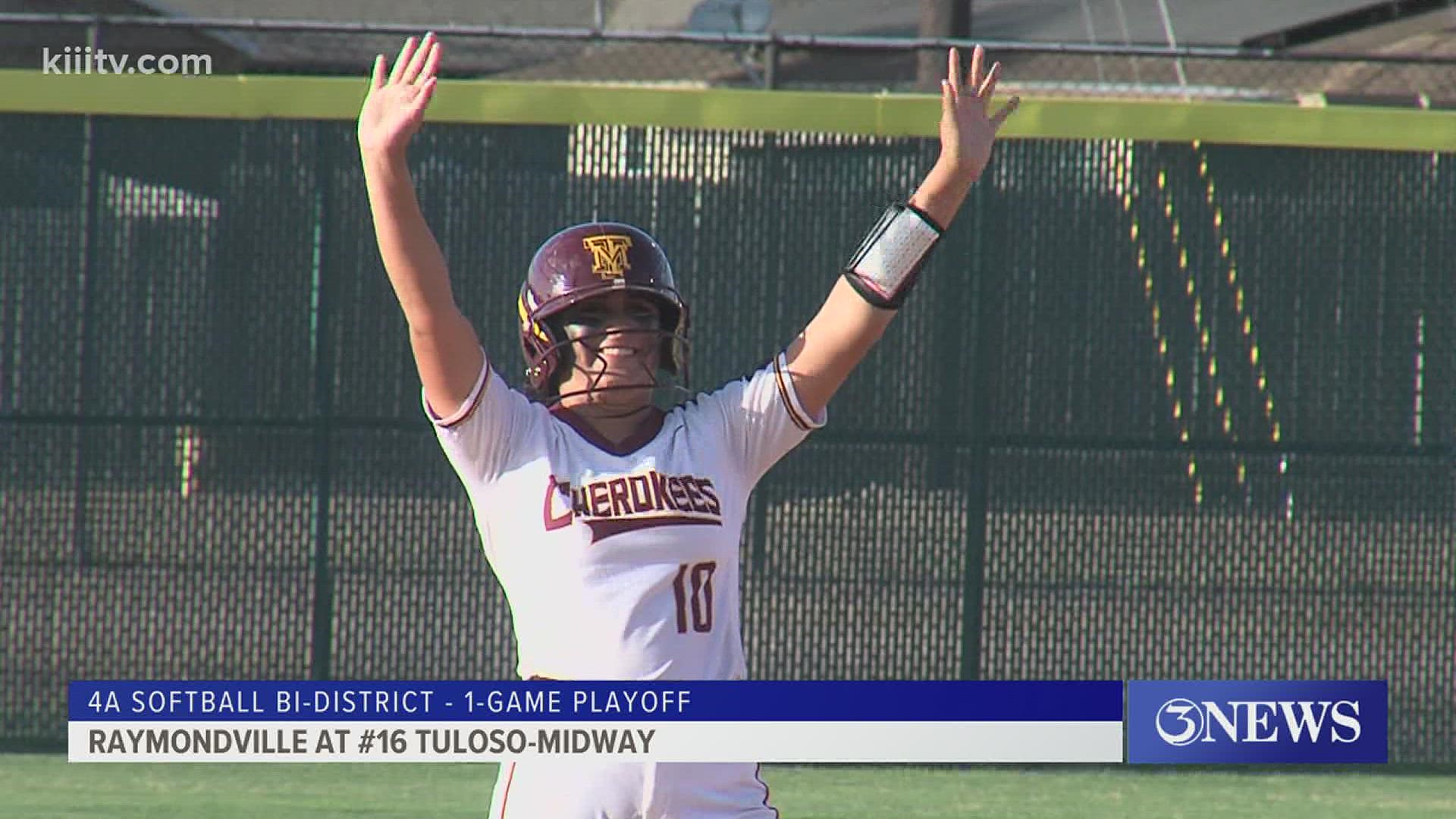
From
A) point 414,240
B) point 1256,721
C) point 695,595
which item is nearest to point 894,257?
point 695,595

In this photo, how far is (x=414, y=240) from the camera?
3018 millimetres

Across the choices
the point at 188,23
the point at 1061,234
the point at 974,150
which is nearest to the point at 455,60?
the point at 188,23

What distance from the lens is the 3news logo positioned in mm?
6395

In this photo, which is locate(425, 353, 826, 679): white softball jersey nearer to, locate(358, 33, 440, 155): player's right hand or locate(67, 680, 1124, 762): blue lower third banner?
locate(67, 680, 1124, 762): blue lower third banner

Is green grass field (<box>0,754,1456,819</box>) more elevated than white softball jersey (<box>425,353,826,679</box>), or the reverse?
white softball jersey (<box>425,353,826,679</box>)

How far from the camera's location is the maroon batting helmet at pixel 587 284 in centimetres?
318

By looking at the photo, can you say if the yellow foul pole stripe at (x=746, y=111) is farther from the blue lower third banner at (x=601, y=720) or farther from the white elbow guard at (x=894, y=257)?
the white elbow guard at (x=894, y=257)

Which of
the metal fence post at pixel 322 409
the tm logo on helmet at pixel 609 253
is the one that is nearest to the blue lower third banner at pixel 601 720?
the tm logo on helmet at pixel 609 253

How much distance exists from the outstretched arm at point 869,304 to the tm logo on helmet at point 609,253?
339 mm

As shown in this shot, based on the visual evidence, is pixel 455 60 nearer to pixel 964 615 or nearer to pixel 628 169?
pixel 628 169

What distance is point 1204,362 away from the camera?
710 centimetres

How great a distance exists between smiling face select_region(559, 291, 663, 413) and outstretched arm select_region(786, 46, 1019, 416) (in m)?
0.27

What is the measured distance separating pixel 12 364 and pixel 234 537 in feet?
3.38

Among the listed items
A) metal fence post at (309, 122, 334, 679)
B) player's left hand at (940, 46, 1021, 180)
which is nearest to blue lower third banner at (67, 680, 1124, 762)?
metal fence post at (309, 122, 334, 679)
